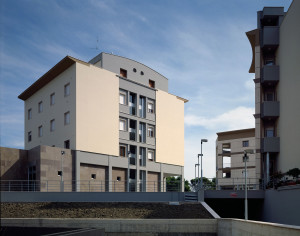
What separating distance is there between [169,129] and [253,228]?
3460 cm

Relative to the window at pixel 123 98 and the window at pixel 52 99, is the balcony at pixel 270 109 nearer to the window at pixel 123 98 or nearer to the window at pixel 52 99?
the window at pixel 123 98

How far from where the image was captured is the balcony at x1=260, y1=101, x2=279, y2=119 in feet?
112

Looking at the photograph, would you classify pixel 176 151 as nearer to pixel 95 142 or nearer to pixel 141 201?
pixel 95 142

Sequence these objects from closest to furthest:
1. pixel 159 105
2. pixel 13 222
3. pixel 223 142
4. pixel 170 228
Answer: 1. pixel 170 228
2. pixel 13 222
3. pixel 159 105
4. pixel 223 142

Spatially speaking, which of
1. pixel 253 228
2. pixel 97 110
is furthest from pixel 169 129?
pixel 253 228

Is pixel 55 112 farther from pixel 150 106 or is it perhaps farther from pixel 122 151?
pixel 150 106

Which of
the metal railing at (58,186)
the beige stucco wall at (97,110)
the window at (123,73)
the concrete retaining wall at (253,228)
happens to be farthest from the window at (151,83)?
the concrete retaining wall at (253,228)

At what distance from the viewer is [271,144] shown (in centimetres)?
3369

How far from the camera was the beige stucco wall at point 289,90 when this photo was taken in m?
29.5

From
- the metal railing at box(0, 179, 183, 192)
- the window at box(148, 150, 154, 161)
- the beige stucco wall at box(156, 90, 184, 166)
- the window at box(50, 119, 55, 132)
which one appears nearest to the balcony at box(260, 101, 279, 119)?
the metal railing at box(0, 179, 183, 192)

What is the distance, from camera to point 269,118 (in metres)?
34.8

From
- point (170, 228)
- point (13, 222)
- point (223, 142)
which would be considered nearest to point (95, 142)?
point (13, 222)

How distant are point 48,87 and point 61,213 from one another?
20943 millimetres

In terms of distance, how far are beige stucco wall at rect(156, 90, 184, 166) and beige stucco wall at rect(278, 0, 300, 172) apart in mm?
16767
